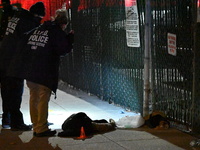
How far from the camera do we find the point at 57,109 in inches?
365

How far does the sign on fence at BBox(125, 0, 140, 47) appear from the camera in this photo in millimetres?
8203

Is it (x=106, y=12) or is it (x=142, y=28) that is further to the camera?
(x=106, y=12)

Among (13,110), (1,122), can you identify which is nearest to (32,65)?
(13,110)

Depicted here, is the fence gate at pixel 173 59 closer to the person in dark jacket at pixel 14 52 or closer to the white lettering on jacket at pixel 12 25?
the person in dark jacket at pixel 14 52

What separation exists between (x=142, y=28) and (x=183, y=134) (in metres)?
2.05

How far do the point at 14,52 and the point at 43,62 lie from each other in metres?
0.82

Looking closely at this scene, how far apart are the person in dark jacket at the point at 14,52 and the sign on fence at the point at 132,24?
170 centimetres

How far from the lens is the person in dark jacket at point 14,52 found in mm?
7336

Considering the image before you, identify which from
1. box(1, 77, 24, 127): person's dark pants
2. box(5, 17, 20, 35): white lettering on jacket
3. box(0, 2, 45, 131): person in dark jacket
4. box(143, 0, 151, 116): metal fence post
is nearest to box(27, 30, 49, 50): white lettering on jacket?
box(0, 2, 45, 131): person in dark jacket

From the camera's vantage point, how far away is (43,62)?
6777 millimetres

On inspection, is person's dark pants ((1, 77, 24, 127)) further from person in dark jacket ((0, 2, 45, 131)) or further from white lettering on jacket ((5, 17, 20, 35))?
white lettering on jacket ((5, 17, 20, 35))

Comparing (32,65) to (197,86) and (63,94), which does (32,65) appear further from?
(63,94)

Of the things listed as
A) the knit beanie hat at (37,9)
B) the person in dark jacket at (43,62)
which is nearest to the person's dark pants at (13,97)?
the person in dark jacket at (43,62)

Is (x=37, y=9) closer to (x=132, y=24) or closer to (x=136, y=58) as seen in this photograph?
(x=132, y=24)
